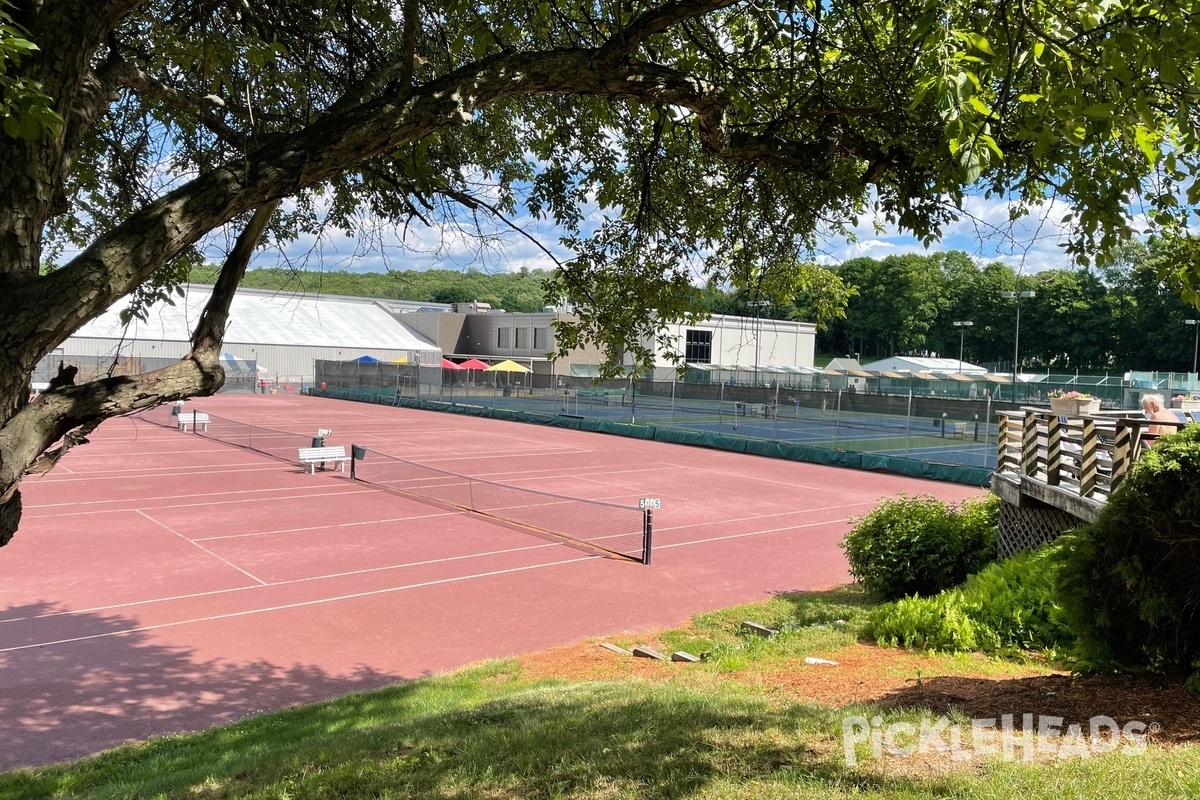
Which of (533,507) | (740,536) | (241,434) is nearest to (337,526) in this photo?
(533,507)

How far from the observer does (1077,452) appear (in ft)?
35.9

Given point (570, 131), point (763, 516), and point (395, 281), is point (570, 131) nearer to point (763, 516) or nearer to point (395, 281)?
point (395, 281)

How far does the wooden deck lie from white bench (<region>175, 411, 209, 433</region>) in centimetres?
3085

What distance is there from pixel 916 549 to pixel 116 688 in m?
→ 9.84

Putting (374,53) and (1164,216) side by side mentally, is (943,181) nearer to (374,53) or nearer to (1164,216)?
(1164,216)

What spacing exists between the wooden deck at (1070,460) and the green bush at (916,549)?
33.7 inches

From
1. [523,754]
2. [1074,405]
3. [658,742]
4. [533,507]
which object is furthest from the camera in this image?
[533,507]

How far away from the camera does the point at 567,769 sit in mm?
4641

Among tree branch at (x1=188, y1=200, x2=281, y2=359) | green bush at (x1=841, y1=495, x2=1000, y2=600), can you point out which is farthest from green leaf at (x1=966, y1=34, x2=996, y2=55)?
green bush at (x1=841, y1=495, x2=1000, y2=600)

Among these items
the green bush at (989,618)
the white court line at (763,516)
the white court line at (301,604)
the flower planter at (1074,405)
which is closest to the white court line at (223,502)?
the white court line at (763,516)

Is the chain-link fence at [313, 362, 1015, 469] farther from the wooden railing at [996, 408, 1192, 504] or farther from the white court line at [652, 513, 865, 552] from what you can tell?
the wooden railing at [996, 408, 1192, 504]

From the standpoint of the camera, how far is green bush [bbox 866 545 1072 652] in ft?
26.2

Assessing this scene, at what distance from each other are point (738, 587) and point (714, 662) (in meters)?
5.37

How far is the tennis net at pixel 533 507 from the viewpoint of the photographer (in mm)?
16906
